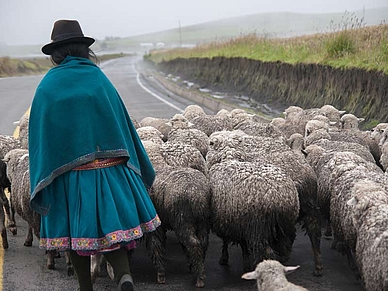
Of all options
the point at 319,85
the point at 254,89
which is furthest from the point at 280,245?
the point at 254,89

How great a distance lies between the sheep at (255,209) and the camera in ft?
18.4

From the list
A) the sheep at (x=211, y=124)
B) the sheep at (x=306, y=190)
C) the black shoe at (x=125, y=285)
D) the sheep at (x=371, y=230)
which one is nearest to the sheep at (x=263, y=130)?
the sheep at (x=211, y=124)

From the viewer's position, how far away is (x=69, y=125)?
4301 millimetres

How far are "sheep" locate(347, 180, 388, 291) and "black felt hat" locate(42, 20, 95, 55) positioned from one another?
2.67 m

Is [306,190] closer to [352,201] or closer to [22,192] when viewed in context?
[352,201]

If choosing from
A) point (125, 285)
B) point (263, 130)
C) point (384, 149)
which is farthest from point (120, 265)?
point (263, 130)

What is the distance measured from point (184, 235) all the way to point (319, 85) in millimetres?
9904

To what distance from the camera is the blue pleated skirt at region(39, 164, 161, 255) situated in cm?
427

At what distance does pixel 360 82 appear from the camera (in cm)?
1295

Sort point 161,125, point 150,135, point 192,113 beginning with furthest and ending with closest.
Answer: point 192,113 < point 161,125 < point 150,135

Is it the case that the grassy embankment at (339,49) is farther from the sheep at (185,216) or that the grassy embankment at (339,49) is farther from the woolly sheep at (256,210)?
the sheep at (185,216)

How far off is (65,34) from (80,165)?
37.9 inches

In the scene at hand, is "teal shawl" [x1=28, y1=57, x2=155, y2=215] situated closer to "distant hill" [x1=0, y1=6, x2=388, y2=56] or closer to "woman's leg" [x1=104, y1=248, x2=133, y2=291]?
"woman's leg" [x1=104, y1=248, x2=133, y2=291]

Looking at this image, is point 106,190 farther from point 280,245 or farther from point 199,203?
point 280,245
